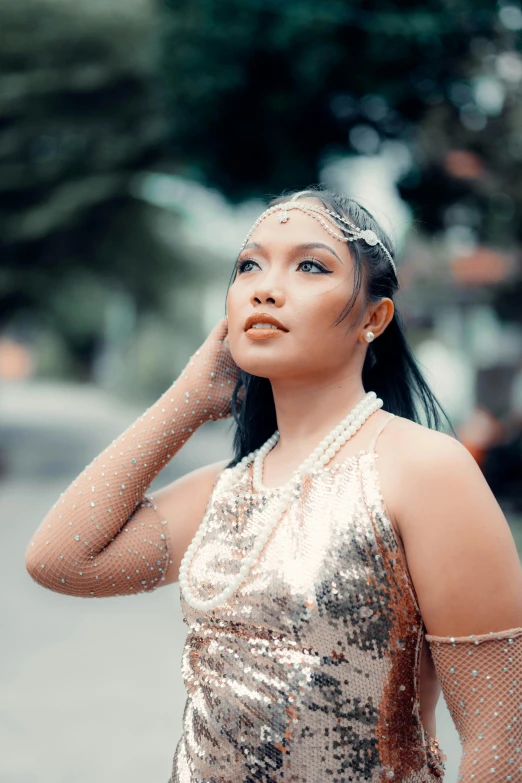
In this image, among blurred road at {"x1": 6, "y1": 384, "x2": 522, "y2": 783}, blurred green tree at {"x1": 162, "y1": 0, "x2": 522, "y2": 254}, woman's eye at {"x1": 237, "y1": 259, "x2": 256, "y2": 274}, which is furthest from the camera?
blurred green tree at {"x1": 162, "y1": 0, "x2": 522, "y2": 254}

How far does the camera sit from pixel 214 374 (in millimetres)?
1783

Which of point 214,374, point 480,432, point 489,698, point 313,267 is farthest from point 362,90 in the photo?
point 489,698

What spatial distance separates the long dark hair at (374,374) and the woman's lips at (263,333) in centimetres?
22

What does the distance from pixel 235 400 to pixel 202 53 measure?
7285 millimetres

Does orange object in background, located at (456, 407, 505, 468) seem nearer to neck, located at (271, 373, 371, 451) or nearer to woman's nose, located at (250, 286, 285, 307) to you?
neck, located at (271, 373, 371, 451)

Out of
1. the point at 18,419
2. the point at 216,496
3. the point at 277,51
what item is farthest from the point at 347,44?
the point at 18,419

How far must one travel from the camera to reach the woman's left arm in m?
1.22

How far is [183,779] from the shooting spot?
143 centimetres

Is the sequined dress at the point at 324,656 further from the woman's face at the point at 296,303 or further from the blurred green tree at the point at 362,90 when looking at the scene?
the blurred green tree at the point at 362,90

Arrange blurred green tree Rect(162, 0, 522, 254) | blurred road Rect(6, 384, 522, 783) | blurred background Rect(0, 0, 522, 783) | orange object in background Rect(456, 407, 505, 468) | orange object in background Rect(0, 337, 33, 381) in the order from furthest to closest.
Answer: orange object in background Rect(0, 337, 33, 381) → blurred green tree Rect(162, 0, 522, 254) → orange object in background Rect(456, 407, 505, 468) → blurred background Rect(0, 0, 522, 783) → blurred road Rect(6, 384, 522, 783)


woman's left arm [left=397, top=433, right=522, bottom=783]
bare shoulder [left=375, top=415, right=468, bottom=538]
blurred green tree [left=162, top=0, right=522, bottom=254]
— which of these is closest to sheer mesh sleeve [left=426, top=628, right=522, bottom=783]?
woman's left arm [left=397, top=433, right=522, bottom=783]

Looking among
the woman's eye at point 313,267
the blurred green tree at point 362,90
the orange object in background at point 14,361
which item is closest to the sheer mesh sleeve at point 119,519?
the woman's eye at point 313,267

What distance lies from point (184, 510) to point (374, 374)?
0.51m

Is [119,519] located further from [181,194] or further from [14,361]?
[14,361]
